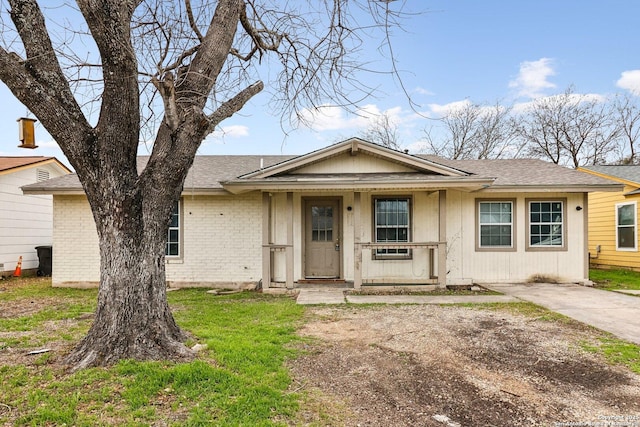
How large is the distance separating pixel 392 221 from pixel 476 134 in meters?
19.6

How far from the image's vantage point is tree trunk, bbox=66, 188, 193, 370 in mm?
3943

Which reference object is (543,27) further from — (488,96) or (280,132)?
(488,96)

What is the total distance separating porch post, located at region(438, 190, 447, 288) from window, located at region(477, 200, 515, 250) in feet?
4.94

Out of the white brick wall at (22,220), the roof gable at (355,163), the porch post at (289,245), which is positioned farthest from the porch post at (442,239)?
the white brick wall at (22,220)

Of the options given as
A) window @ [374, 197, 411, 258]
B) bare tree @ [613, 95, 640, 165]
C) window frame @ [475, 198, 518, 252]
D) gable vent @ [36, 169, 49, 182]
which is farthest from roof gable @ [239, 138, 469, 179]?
bare tree @ [613, 95, 640, 165]

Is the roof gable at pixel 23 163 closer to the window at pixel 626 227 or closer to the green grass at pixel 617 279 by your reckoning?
the green grass at pixel 617 279

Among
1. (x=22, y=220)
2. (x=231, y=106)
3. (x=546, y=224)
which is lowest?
(x=546, y=224)

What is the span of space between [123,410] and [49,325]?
12.2 ft

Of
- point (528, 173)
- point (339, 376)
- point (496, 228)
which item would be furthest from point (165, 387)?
point (528, 173)

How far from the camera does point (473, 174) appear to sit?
851cm

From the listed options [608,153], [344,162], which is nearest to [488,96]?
[608,153]

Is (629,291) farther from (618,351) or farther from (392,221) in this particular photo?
(392,221)

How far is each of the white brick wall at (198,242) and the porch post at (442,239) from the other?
4.47 meters

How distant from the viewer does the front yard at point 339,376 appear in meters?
2.98
